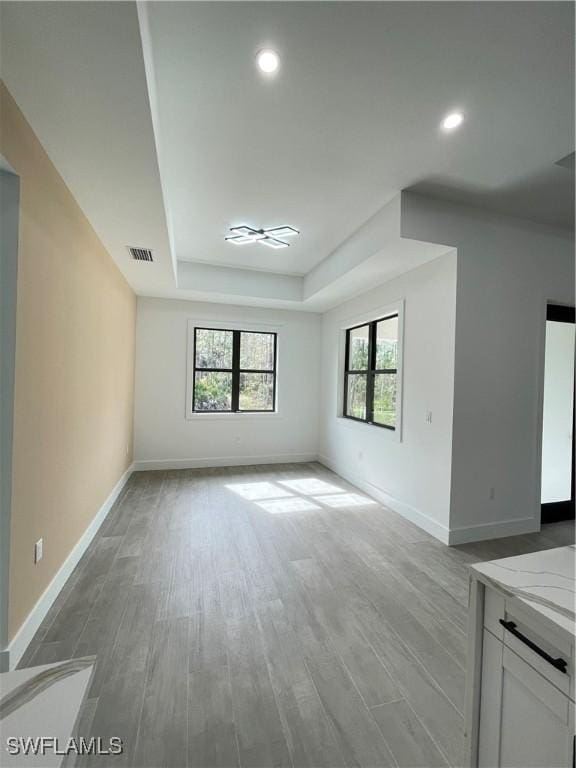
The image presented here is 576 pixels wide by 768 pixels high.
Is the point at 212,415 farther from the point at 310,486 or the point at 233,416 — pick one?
the point at 310,486

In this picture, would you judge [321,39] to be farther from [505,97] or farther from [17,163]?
[17,163]

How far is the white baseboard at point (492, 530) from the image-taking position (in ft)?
9.75

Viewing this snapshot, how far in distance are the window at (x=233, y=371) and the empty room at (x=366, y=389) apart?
117 centimetres

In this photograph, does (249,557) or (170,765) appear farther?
(249,557)

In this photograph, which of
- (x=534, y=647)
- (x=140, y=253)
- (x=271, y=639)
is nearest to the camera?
(x=534, y=647)

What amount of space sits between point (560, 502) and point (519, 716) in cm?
353

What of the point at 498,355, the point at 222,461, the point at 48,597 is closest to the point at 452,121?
the point at 498,355

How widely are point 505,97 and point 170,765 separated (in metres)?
3.38

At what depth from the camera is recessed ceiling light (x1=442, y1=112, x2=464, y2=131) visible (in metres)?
1.93

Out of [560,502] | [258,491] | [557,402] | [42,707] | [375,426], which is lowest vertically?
[258,491]

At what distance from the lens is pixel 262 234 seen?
333 cm

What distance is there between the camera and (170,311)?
5148 millimetres

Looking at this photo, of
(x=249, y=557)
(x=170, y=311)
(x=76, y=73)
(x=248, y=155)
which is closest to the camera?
(x=76, y=73)

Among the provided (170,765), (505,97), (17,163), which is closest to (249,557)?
(170,765)
